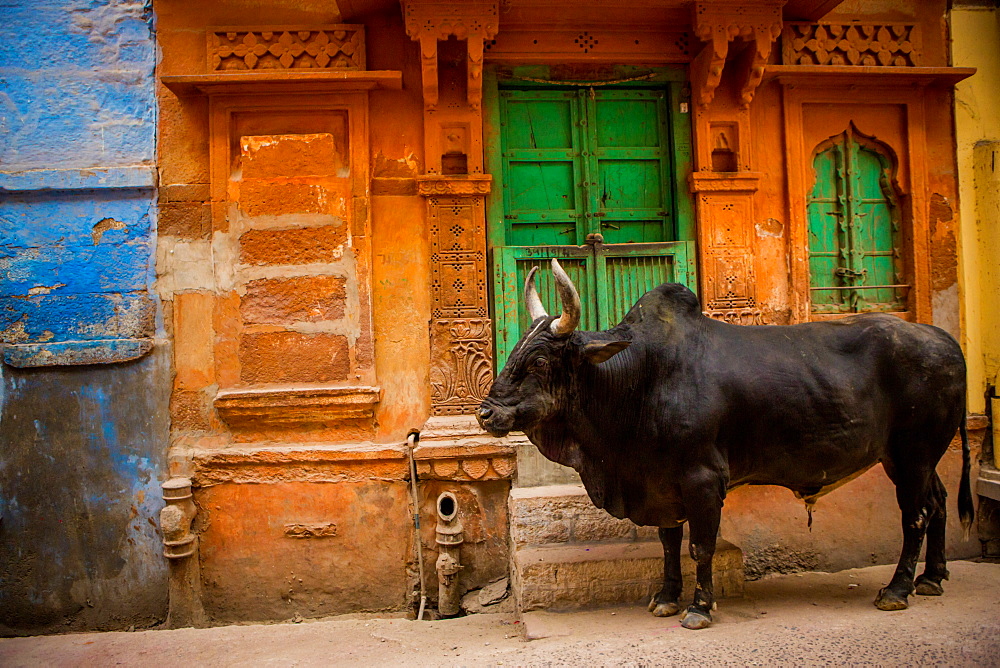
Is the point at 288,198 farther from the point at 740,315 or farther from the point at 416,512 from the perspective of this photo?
the point at 740,315

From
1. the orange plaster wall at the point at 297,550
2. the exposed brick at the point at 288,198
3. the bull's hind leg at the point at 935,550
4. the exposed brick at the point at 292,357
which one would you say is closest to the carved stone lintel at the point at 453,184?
the exposed brick at the point at 288,198

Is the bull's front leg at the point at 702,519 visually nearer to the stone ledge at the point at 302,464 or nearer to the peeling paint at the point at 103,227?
the stone ledge at the point at 302,464

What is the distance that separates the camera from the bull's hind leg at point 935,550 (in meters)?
4.18

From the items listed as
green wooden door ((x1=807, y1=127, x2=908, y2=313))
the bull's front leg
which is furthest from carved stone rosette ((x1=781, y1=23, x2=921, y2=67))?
the bull's front leg

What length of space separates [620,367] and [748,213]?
2170mm

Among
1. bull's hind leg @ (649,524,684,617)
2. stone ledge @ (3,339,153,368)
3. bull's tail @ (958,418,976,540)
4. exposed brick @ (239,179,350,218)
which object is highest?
exposed brick @ (239,179,350,218)

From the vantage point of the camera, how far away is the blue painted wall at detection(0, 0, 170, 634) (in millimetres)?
4969

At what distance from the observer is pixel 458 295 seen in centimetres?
509

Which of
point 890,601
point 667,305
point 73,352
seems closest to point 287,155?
point 73,352

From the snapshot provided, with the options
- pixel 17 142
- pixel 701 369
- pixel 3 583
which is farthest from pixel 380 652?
pixel 17 142

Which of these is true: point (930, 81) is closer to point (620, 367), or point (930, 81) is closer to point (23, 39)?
point (620, 367)

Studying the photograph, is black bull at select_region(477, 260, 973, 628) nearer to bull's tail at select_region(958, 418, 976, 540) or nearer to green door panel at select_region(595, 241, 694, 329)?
bull's tail at select_region(958, 418, 976, 540)

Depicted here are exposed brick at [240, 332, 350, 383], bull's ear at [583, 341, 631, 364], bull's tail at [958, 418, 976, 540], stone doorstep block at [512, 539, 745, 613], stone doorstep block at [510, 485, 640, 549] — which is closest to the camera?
bull's ear at [583, 341, 631, 364]

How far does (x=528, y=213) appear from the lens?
17.6 feet
